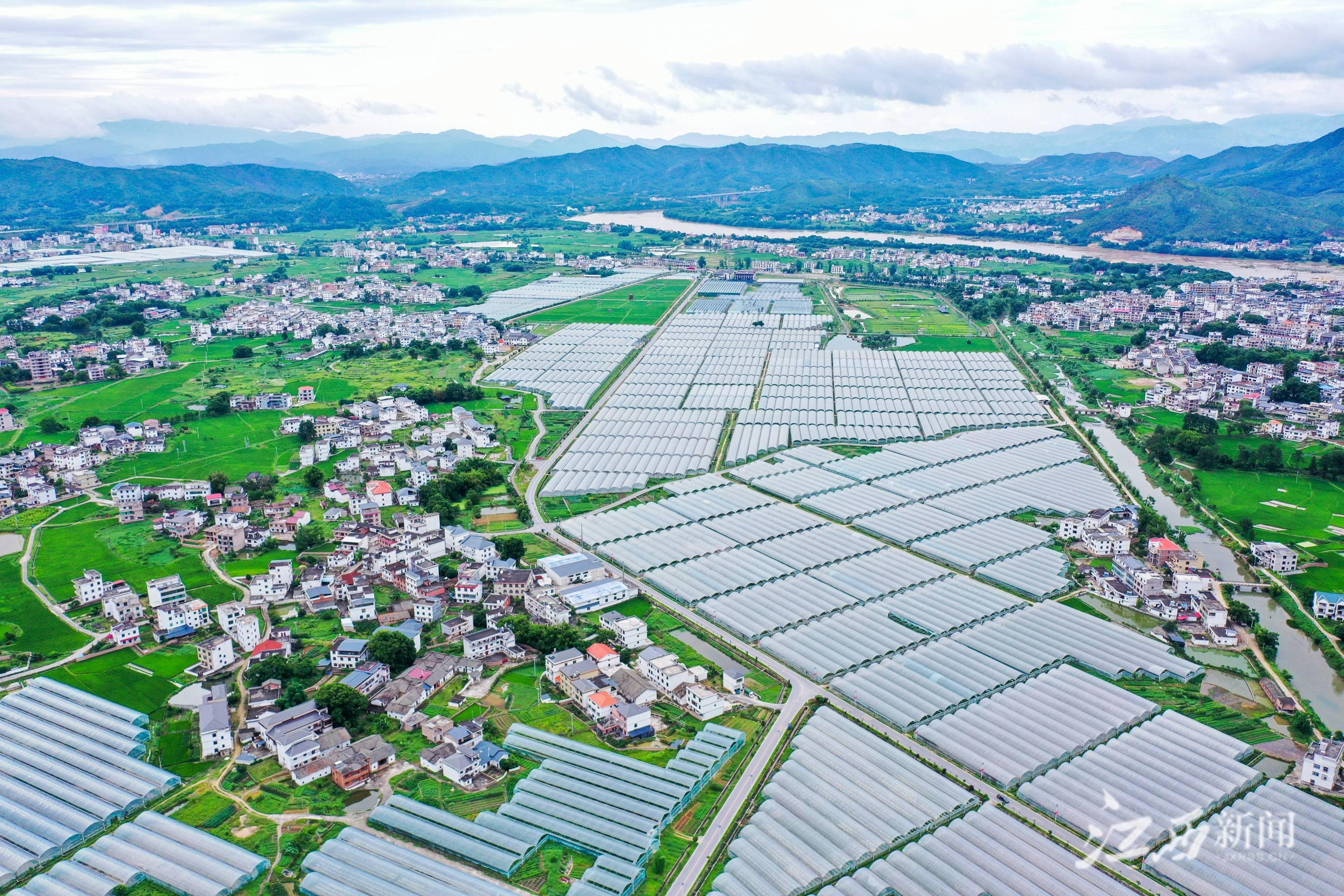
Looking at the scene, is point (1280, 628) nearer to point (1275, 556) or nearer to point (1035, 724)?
point (1275, 556)

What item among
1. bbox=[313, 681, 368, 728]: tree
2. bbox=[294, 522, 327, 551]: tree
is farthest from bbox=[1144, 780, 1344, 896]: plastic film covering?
bbox=[294, 522, 327, 551]: tree

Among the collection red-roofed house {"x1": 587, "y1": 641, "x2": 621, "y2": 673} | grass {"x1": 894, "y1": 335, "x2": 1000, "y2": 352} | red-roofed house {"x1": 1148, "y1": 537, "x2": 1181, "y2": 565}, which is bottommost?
red-roofed house {"x1": 587, "y1": 641, "x2": 621, "y2": 673}

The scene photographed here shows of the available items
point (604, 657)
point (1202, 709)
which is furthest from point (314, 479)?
point (1202, 709)

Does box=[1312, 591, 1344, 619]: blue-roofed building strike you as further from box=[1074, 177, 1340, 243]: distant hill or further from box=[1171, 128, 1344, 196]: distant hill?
box=[1171, 128, 1344, 196]: distant hill

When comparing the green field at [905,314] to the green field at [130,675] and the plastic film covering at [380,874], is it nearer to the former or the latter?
the green field at [130,675]

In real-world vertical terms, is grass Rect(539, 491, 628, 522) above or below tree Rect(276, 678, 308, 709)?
above

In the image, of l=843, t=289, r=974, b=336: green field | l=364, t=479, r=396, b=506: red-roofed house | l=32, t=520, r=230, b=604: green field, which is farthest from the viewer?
l=843, t=289, r=974, b=336: green field

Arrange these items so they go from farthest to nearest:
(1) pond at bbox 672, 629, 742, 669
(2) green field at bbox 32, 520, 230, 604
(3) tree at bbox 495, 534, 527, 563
A: 1. (3) tree at bbox 495, 534, 527, 563
2. (2) green field at bbox 32, 520, 230, 604
3. (1) pond at bbox 672, 629, 742, 669

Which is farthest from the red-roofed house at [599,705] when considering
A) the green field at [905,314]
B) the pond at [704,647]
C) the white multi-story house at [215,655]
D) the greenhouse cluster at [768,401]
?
the green field at [905,314]
